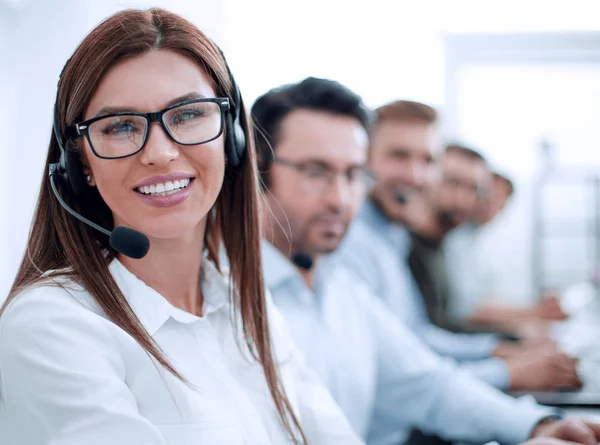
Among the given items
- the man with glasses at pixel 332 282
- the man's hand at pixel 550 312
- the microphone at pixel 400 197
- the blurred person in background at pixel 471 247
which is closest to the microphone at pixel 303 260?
the man with glasses at pixel 332 282

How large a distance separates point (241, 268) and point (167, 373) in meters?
0.29

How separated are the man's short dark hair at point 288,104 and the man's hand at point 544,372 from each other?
98 cm

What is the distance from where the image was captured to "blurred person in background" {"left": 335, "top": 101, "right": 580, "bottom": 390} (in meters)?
2.38

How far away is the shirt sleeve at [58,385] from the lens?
72 cm

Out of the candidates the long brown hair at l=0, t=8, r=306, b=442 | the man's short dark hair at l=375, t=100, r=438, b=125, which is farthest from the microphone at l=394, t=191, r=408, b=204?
the long brown hair at l=0, t=8, r=306, b=442

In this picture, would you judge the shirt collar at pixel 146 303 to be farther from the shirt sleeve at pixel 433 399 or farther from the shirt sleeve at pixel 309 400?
the shirt sleeve at pixel 433 399

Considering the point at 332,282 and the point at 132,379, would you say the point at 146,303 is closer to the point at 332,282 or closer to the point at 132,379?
the point at 132,379

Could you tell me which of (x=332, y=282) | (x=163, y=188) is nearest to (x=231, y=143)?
(x=163, y=188)

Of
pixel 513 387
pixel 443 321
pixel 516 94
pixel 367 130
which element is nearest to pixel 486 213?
pixel 516 94

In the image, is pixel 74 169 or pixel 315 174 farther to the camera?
pixel 315 174

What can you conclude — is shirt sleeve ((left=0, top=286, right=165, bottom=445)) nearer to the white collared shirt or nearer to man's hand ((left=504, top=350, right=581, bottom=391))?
the white collared shirt

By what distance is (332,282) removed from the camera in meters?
1.63

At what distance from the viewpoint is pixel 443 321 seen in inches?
121

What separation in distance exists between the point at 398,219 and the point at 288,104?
1203 mm
